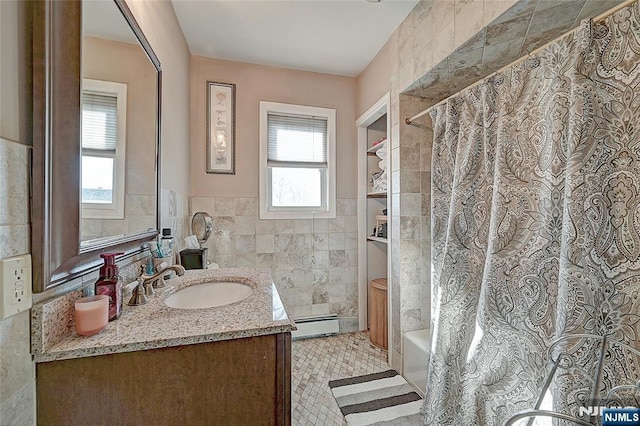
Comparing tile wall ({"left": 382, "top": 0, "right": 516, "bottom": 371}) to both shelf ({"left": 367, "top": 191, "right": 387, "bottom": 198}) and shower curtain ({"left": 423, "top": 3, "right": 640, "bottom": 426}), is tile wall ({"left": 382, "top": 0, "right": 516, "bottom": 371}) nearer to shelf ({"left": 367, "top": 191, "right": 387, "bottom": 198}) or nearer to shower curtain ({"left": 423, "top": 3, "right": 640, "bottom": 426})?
shower curtain ({"left": 423, "top": 3, "right": 640, "bottom": 426})

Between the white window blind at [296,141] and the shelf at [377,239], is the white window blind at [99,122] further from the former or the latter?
the shelf at [377,239]

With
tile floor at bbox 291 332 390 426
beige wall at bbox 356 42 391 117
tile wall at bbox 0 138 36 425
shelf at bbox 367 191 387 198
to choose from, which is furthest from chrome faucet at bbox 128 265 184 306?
beige wall at bbox 356 42 391 117

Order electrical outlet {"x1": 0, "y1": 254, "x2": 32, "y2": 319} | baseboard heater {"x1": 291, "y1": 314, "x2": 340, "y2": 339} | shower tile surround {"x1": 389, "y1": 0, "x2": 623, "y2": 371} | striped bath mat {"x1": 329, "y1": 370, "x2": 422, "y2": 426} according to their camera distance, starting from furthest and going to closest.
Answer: baseboard heater {"x1": 291, "y1": 314, "x2": 340, "y2": 339}
striped bath mat {"x1": 329, "y1": 370, "x2": 422, "y2": 426}
shower tile surround {"x1": 389, "y1": 0, "x2": 623, "y2": 371}
electrical outlet {"x1": 0, "y1": 254, "x2": 32, "y2": 319}

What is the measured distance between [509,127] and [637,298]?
0.79 metres

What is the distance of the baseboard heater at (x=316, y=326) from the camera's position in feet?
8.36

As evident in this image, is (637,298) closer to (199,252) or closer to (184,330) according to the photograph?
(184,330)

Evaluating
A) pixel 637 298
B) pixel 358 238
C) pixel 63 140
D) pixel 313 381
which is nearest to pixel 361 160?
pixel 358 238

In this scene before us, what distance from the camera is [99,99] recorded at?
0.90 metres

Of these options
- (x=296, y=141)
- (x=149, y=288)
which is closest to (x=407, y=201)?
(x=296, y=141)

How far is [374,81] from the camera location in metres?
2.42

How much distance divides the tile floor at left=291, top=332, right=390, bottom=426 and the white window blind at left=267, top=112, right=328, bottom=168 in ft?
5.49

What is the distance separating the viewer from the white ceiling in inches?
71.4

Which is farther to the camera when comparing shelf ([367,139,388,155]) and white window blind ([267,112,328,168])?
white window blind ([267,112,328,168])

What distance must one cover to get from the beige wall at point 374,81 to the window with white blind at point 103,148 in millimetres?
1846
